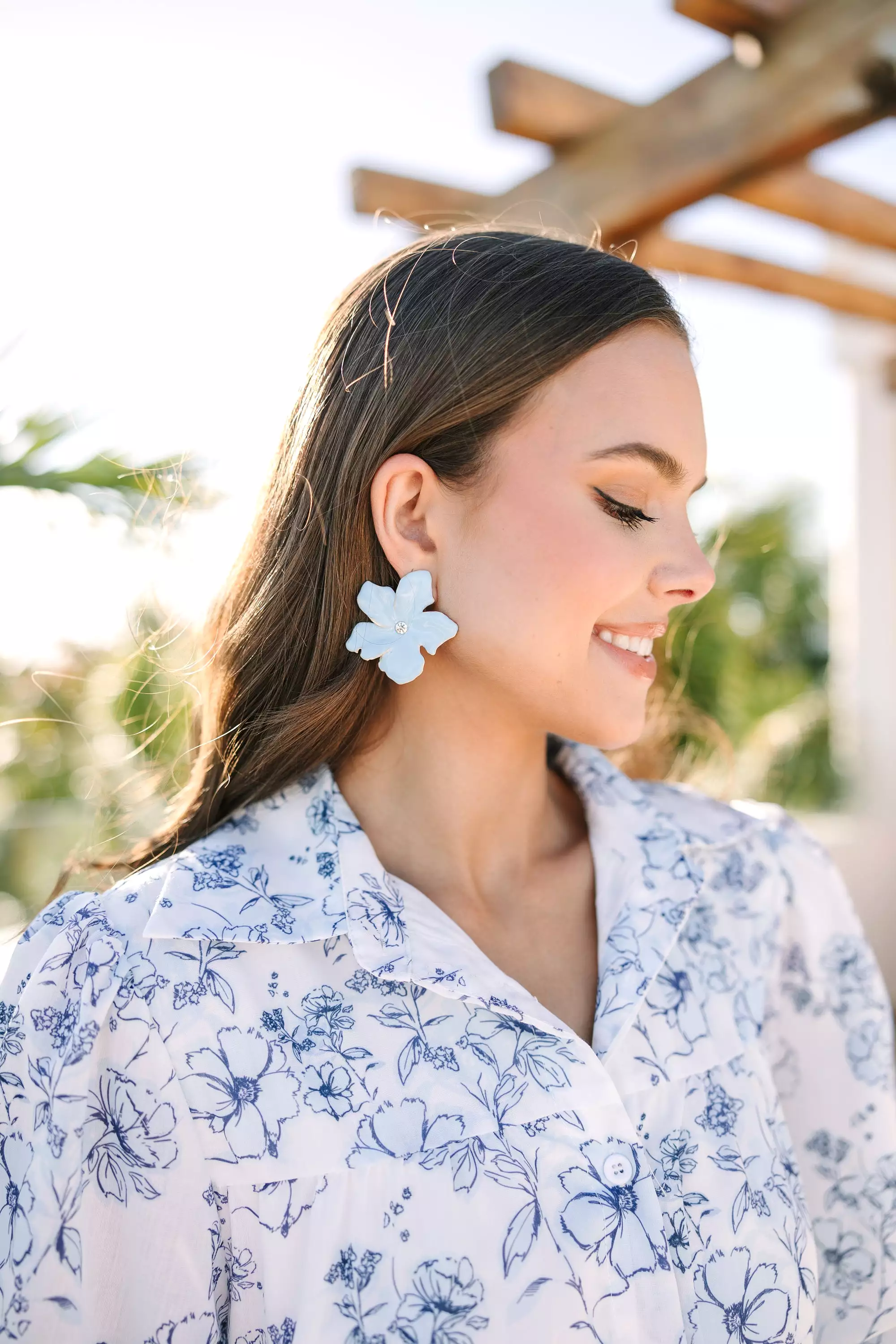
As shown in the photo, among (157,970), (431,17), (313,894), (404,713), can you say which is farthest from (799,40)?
(157,970)

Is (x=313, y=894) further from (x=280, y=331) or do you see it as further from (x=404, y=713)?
(x=280, y=331)

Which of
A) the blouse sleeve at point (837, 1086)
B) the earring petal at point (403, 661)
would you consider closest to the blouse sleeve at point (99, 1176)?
the earring petal at point (403, 661)

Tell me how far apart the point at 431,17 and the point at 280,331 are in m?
2.20

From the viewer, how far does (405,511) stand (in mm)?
1492

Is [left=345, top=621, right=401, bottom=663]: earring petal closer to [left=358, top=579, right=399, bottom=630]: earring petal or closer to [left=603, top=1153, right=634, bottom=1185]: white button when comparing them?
[left=358, top=579, right=399, bottom=630]: earring petal

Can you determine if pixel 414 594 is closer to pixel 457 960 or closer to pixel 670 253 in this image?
pixel 457 960

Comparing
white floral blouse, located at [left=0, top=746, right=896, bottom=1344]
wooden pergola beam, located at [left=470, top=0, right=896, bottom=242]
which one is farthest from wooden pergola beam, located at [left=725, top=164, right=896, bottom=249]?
white floral blouse, located at [left=0, top=746, right=896, bottom=1344]

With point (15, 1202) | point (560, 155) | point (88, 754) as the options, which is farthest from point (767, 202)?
point (15, 1202)

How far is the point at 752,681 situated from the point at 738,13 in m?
10.5

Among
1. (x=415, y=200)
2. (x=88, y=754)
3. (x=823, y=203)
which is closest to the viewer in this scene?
(x=88, y=754)

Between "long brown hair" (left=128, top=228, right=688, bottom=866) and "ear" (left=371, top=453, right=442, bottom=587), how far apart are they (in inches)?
1.0

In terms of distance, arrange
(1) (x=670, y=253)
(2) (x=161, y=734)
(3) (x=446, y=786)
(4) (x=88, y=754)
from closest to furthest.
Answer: (3) (x=446, y=786), (2) (x=161, y=734), (4) (x=88, y=754), (1) (x=670, y=253)

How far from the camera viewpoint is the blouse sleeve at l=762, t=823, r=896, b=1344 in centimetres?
160

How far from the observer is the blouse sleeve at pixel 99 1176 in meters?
1.19
